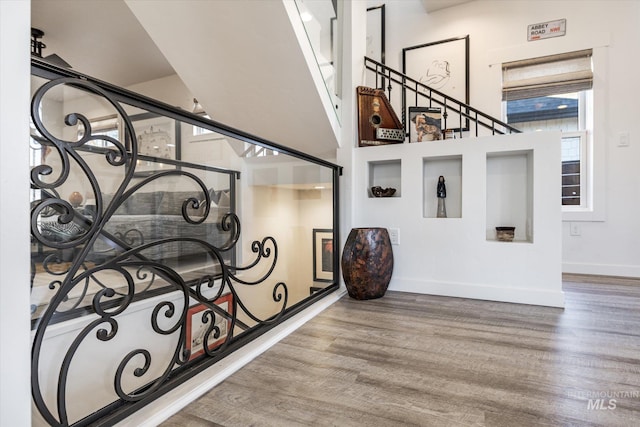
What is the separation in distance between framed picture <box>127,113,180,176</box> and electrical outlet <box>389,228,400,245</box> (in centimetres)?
154

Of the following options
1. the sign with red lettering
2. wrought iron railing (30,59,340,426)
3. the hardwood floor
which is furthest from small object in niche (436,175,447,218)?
the sign with red lettering

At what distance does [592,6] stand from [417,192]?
265 cm

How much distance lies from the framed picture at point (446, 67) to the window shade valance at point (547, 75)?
41 centimetres

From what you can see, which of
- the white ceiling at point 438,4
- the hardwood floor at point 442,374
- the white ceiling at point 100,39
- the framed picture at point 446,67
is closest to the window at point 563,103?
the framed picture at point 446,67

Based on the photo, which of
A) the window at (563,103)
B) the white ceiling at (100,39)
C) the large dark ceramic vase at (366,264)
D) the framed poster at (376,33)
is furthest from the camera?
the framed poster at (376,33)

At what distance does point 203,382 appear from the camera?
1.06 meters

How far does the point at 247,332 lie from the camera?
140cm

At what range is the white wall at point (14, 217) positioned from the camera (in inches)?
24.3

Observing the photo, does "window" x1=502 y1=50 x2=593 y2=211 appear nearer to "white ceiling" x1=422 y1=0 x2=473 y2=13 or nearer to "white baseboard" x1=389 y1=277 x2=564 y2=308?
"white ceiling" x1=422 y1=0 x2=473 y2=13

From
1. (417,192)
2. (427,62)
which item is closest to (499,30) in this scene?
(427,62)

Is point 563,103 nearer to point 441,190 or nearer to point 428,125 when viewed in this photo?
point 428,125

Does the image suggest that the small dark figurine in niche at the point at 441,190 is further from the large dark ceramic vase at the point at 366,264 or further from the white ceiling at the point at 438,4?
the white ceiling at the point at 438,4

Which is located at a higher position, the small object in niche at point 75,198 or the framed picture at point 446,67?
the framed picture at point 446,67

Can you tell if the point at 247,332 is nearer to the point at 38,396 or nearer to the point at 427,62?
the point at 38,396
